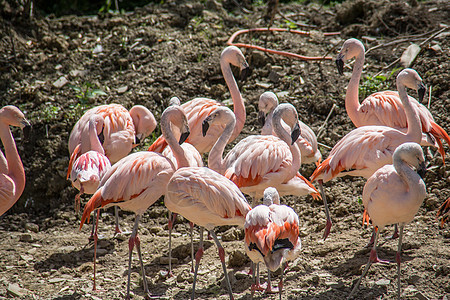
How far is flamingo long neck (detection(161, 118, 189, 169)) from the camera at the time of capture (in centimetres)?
488

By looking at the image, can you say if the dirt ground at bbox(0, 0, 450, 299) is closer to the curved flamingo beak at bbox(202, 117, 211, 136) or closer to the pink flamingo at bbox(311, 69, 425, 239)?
the pink flamingo at bbox(311, 69, 425, 239)

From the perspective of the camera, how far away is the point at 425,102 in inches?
256

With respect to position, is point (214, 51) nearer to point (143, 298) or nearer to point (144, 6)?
point (144, 6)

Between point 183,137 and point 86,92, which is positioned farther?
point 86,92

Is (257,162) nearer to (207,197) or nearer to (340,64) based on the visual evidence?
(207,197)

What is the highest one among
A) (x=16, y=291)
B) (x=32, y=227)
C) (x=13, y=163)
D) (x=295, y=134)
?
(x=295, y=134)

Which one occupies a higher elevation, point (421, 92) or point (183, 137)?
point (421, 92)

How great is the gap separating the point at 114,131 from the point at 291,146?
215cm

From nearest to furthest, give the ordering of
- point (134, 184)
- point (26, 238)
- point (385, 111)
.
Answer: point (134, 184)
point (385, 111)
point (26, 238)

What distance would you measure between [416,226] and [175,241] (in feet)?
8.48

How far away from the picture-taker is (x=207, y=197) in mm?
4297

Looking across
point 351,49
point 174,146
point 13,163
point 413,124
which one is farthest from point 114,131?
point 413,124

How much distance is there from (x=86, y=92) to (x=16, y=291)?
333cm

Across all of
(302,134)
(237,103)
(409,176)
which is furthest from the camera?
(237,103)
